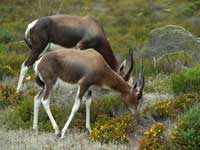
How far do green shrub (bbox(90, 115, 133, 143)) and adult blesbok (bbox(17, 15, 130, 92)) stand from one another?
3147 mm

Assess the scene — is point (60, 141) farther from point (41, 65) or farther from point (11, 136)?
point (41, 65)

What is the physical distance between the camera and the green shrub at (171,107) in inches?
435

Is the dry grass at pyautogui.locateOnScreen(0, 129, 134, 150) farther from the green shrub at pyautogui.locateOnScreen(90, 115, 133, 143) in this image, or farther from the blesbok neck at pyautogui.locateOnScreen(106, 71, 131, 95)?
the blesbok neck at pyautogui.locateOnScreen(106, 71, 131, 95)

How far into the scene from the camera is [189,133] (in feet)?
27.9

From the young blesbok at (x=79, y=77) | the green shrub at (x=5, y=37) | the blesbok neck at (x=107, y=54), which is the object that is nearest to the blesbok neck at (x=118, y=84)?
the young blesbok at (x=79, y=77)

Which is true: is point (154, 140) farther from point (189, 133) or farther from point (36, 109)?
point (36, 109)

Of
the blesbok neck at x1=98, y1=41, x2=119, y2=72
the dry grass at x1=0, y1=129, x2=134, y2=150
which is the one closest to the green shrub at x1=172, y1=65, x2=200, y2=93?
the blesbok neck at x1=98, y1=41, x2=119, y2=72

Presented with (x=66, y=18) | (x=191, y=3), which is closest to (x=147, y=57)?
(x=66, y=18)

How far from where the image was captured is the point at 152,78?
15.5 metres

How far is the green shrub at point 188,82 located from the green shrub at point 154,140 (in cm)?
309

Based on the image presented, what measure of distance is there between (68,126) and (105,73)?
124cm

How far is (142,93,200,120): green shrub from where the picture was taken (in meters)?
11.0

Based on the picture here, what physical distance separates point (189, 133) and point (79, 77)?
280 cm

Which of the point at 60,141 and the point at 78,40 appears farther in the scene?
the point at 78,40
